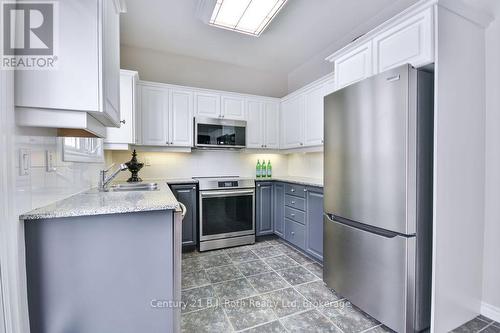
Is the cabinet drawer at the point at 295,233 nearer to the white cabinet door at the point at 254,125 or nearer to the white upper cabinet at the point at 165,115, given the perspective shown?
the white cabinet door at the point at 254,125

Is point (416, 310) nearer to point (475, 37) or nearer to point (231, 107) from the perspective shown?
point (475, 37)

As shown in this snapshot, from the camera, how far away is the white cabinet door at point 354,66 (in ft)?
6.11

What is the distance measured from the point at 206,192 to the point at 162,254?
5.72 ft

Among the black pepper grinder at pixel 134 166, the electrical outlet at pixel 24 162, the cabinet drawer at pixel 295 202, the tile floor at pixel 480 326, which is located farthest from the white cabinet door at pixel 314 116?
the electrical outlet at pixel 24 162

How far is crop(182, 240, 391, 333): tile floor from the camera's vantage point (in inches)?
64.9

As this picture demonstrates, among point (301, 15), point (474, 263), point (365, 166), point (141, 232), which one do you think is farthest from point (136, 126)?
point (474, 263)

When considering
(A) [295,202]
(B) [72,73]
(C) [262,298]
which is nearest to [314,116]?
(A) [295,202]

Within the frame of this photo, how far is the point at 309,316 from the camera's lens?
1.74m

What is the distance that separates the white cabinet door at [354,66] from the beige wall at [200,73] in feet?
6.51

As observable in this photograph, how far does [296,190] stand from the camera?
296cm

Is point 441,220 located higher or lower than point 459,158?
lower

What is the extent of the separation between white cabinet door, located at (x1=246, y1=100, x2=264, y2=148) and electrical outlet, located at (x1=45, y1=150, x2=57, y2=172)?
2489 millimetres

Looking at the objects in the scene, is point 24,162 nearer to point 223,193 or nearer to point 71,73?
point 71,73

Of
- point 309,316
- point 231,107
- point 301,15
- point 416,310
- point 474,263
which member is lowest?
point 309,316
